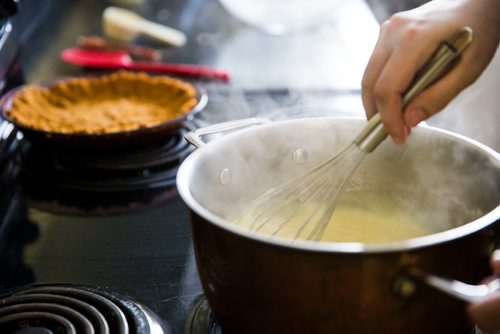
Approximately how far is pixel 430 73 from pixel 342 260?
0.67ft

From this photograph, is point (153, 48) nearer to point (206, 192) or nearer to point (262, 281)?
point (206, 192)

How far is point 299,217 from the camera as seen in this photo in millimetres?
674

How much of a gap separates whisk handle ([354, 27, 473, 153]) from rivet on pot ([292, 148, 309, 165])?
0.30ft

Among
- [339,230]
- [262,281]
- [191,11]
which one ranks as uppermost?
[262,281]

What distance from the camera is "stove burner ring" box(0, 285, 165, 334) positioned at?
56 cm

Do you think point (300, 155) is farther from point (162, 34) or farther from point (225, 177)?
point (162, 34)

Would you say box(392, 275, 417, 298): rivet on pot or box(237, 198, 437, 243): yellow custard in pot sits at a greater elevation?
box(392, 275, 417, 298): rivet on pot

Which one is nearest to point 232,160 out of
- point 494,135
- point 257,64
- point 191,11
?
point 494,135

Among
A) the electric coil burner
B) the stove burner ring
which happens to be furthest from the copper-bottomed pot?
the electric coil burner

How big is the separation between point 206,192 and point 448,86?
0.76 feet

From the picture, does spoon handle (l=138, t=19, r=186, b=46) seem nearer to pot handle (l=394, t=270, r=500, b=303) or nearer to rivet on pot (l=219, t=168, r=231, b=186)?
rivet on pot (l=219, t=168, r=231, b=186)

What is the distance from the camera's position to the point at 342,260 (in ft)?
1.34

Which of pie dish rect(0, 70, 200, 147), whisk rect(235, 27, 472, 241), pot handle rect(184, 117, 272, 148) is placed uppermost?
pot handle rect(184, 117, 272, 148)

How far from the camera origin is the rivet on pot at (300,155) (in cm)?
66
